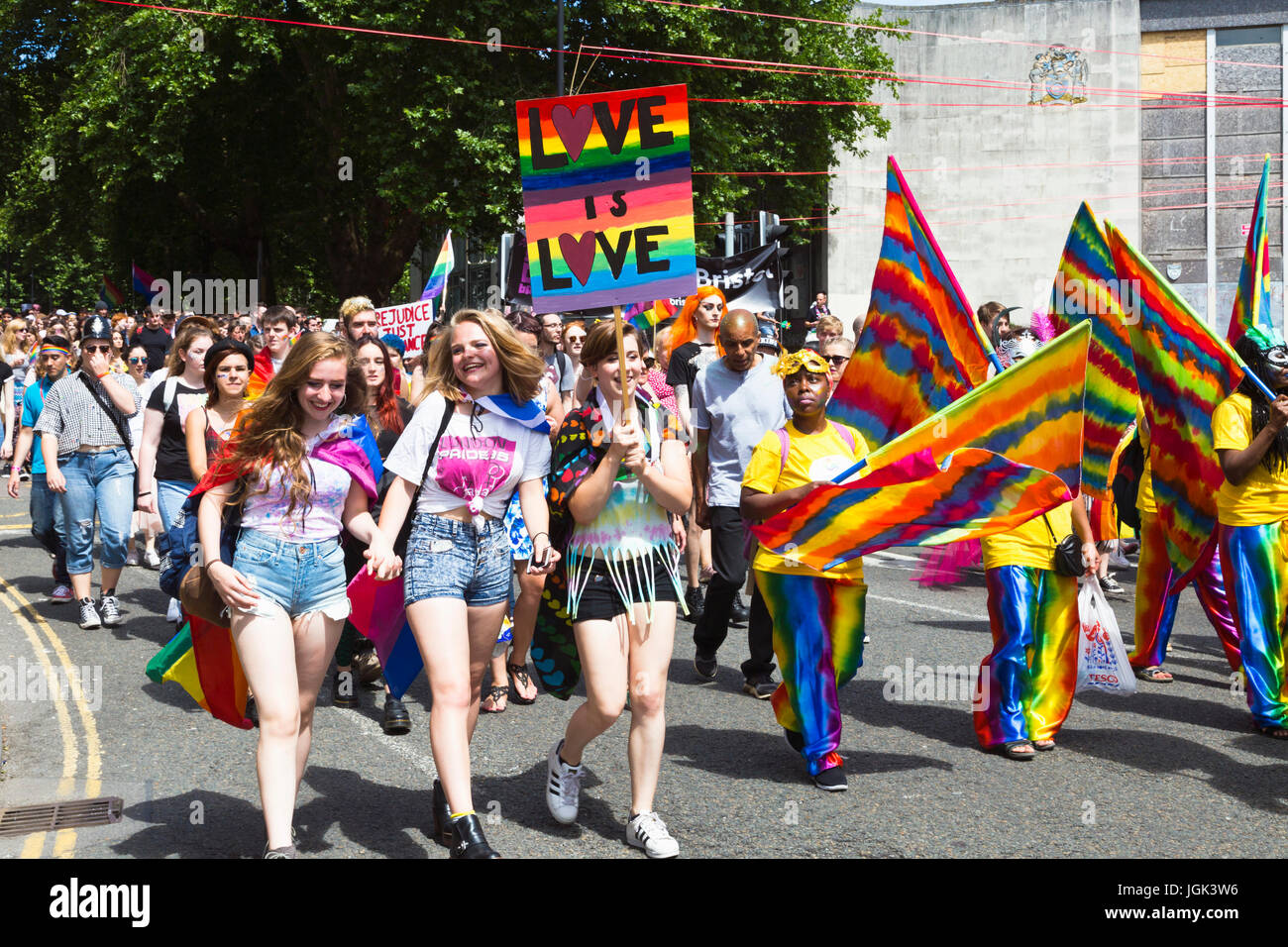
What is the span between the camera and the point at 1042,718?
5977 mm

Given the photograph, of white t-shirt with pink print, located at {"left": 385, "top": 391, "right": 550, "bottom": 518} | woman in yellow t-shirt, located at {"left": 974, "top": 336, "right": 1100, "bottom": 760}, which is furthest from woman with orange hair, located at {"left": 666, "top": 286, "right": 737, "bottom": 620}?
white t-shirt with pink print, located at {"left": 385, "top": 391, "right": 550, "bottom": 518}

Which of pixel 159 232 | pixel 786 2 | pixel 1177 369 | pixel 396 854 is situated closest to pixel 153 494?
pixel 396 854

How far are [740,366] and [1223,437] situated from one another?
2.55 metres

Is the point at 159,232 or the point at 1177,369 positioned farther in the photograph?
the point at 159,232

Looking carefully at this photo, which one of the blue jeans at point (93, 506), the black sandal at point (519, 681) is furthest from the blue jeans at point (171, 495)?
the black sandal at point (519, 681)

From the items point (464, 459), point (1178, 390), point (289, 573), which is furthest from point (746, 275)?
point (289, 573)

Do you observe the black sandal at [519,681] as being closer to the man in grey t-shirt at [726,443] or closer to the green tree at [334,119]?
the man in grey t-shirt at [726,443]

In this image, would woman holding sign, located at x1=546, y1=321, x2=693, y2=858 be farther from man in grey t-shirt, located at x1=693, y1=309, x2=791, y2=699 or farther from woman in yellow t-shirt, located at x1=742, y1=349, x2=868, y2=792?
man in grey t-shirt, located at x1=693, y1=309, x2=791, y2=699

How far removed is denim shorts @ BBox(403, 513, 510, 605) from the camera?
173 inches

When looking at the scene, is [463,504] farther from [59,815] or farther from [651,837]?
[59,815]

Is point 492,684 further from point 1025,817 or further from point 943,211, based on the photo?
point 943,211

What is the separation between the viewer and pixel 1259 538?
240 inches

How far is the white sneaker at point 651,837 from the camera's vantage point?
4.50 m

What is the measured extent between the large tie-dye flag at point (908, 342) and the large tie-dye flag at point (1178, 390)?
97cm
